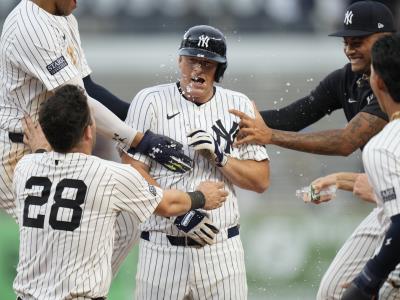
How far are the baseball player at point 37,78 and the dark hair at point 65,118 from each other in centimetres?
72

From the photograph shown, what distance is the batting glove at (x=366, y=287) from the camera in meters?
4.54

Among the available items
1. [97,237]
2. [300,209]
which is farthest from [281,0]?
[97,237]

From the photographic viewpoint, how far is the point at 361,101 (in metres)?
6.57

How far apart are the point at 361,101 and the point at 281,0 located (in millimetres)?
8009

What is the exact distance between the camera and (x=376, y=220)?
5629 millimetres

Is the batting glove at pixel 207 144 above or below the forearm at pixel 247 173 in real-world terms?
above

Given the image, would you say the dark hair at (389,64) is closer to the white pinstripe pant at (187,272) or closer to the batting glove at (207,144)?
the batting glove at (207,144)


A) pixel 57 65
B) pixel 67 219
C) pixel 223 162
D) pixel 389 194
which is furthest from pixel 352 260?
pixel 57 65

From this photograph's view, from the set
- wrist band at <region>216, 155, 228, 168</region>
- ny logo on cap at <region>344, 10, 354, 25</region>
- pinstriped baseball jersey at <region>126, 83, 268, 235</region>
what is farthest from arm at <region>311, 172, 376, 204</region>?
ny logo on cap at <region>344, 10, 354, 25</region>

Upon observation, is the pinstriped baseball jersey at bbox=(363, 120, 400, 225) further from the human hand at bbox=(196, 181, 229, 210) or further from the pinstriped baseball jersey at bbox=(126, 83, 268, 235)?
the pinstriped baseball jersey at bbox=(126, 83, 268, 235)

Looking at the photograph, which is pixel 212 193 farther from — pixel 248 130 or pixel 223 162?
pixel 248 130

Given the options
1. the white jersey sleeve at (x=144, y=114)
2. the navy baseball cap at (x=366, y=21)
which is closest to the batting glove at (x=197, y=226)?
the white jersey sleeve at (x=144, y=114)

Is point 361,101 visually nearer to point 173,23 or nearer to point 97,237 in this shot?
point 97,237

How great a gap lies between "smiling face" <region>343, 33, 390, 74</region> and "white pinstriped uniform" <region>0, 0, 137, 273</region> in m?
1.77
